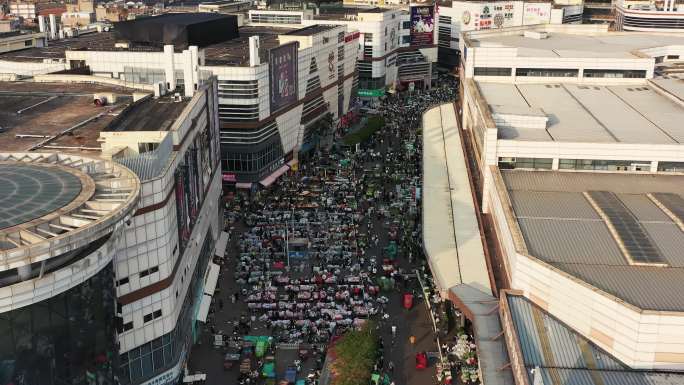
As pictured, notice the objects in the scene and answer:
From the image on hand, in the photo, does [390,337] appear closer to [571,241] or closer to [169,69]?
[571,241]

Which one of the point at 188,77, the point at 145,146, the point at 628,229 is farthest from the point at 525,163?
the point at 145,146

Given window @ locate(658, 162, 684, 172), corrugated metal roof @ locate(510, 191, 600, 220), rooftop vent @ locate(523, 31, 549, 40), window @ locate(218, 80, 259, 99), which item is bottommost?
corrugated metal roof @ locate(510, 191, 600, 220)

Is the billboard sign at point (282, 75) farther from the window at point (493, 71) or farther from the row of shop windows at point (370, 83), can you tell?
the row of shop windows at point (370, 83)

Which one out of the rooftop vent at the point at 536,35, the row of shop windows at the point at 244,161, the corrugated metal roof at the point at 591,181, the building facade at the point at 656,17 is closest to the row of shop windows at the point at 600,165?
the corrugated metal roof at the point at 591,181

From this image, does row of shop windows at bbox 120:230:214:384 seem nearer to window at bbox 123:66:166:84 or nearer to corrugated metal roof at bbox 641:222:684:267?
corrugated metal roof at bbox 641:222:684:267

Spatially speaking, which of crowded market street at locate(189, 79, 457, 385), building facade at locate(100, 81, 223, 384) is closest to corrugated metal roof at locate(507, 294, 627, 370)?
crowded market street at locate(189, 79, 457, 385)

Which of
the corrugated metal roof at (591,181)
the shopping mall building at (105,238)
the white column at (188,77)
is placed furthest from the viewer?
the white column at (188,77)

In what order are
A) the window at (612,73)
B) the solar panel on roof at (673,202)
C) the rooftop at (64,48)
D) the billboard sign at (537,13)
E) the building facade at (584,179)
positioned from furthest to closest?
the billboard sign at (537,13) < the window at (612,73) < the rooftop at (64,48) < the solar panel on roof at (673,202) < the building facade at (584,179)
